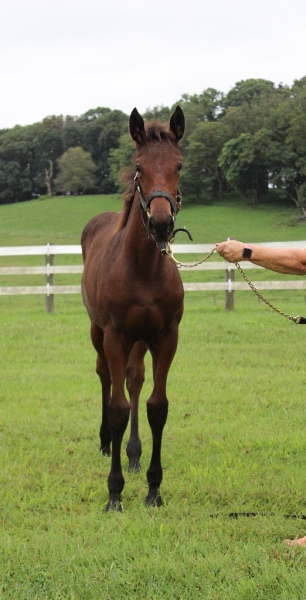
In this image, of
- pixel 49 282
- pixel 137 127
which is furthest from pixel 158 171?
pixel 49 282

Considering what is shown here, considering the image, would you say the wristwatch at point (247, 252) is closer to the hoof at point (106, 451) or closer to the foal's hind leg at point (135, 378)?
the foal's hind leg at point (135, 378)

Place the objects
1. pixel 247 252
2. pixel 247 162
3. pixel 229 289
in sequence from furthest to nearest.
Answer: pixel 247 162 < pixel 229 289 < pixel 247 252

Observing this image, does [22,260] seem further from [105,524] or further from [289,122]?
[289,122]

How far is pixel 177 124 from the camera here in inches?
165

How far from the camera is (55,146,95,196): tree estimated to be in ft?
267

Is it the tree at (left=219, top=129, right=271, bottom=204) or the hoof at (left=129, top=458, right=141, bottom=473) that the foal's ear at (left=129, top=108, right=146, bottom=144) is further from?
the tree at (left=219, top=129, right=271, bottom=204)

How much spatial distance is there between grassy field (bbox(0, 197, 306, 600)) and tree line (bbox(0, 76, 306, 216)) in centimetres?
3014

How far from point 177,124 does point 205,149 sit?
209 ft

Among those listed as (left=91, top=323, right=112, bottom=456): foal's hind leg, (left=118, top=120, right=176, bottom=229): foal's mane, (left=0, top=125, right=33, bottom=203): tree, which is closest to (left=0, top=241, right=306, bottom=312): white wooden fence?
(left=91, top=323, right=112, bottom=456): foal's hind leg

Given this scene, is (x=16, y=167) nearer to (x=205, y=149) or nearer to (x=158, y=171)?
(x=205, y=149)

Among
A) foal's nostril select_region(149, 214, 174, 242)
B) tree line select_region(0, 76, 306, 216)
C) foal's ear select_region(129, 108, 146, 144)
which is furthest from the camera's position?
tree line select_region(0, 76, 306, 216)

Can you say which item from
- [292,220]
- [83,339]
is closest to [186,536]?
[83,339]

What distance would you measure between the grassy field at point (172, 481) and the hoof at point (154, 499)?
3.4 inches

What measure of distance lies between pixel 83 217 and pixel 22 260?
2487 centimetres
